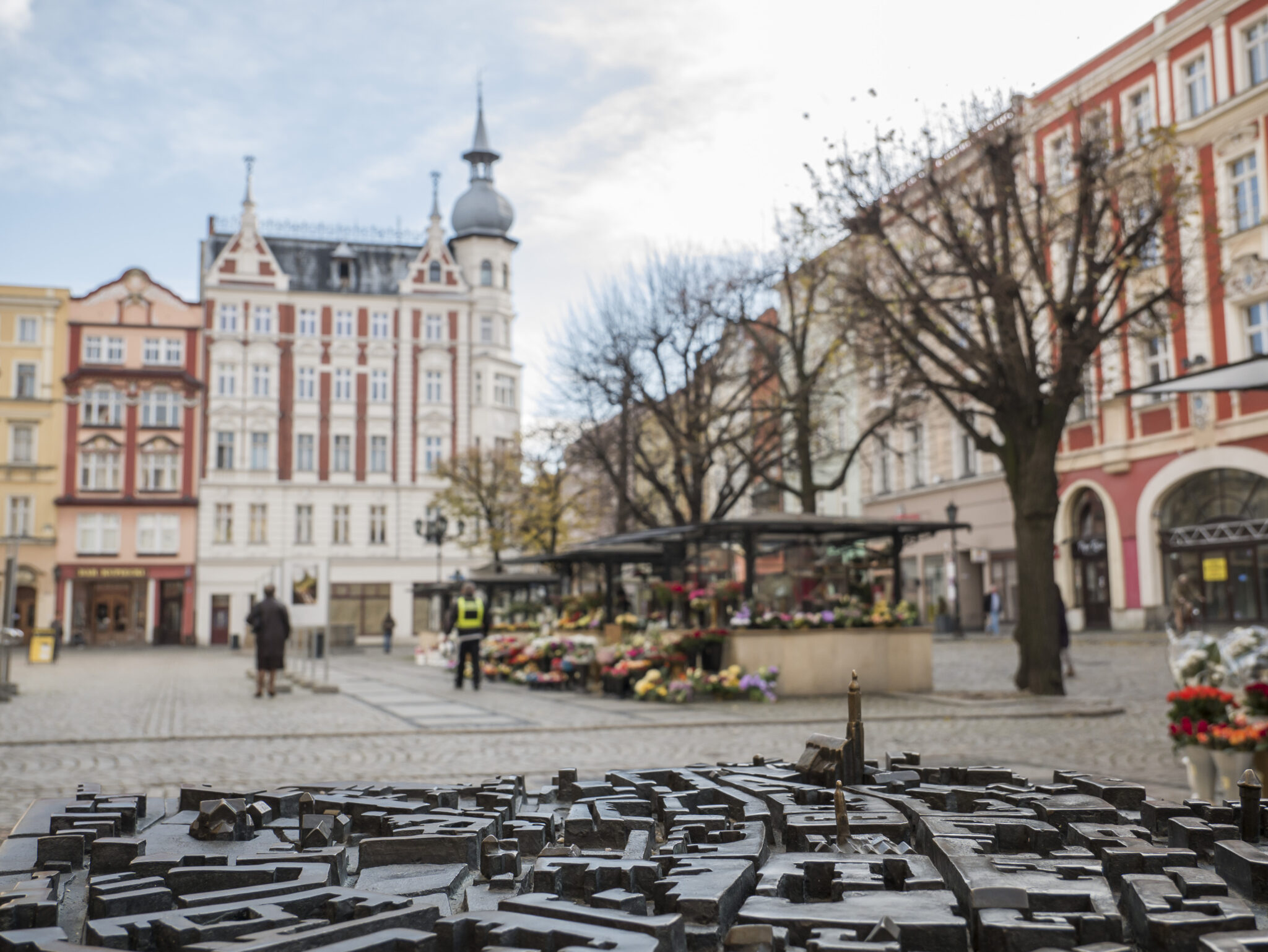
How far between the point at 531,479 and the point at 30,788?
128ft

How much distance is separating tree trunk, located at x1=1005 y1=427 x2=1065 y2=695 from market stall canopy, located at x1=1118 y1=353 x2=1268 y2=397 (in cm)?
1062

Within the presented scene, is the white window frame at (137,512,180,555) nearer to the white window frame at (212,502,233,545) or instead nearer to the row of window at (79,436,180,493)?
the row of window at (79,436,180,493)

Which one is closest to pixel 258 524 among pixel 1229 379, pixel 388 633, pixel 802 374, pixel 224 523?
pixel 224 523

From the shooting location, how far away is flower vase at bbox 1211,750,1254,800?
306 inches

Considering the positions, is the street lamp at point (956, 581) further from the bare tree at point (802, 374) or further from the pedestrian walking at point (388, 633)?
the pedestrian walking at point (388, 633)

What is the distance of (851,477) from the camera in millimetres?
55062

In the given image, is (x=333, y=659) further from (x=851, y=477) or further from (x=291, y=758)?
(x=291, y=758)

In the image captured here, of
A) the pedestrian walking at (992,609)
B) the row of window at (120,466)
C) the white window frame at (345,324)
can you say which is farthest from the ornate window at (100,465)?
the pedestrian walking at (992,609)

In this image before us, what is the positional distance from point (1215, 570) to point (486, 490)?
1084 inches

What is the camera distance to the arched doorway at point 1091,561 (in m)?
38.5

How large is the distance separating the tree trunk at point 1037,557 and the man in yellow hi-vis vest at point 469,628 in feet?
30.2

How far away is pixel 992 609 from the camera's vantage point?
4034 centimetres

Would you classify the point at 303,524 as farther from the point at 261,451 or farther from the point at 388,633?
the point at 388,633

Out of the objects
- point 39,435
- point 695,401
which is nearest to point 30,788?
point 695,401
